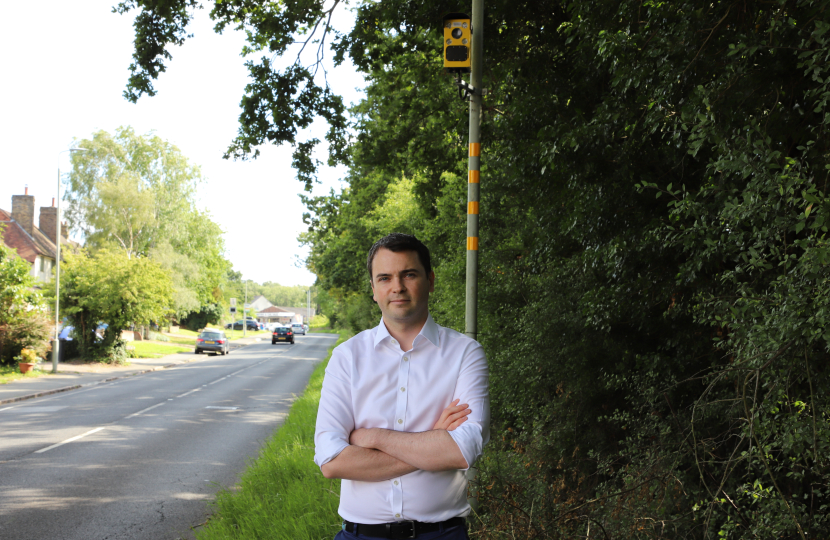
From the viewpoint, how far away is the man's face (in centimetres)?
262

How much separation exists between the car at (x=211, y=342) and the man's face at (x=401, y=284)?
133 feet

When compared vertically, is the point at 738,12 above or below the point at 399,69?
below

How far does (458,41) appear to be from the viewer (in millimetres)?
6434

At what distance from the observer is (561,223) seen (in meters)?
5.93

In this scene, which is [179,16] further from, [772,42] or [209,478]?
[772,42]

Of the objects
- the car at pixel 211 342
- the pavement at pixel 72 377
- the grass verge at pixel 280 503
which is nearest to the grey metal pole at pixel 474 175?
the grass verge at pixel 280 503

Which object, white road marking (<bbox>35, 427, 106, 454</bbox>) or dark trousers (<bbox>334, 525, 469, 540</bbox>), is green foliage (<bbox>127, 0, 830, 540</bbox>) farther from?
white road marking (<bbox>35, 427, 106, 454</bbox>)

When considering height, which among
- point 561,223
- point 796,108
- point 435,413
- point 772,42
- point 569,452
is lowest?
point 569,452

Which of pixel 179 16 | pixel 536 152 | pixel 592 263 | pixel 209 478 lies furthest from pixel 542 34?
pixel 209 478

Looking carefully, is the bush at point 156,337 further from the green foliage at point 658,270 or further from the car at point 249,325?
the green foliage at point 658,270

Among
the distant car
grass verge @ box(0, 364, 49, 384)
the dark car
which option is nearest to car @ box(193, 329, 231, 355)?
the distant car

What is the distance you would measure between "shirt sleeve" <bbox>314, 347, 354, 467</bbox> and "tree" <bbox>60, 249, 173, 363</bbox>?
93.9 ft

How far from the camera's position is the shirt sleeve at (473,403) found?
2.44m

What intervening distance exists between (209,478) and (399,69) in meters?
7.87
